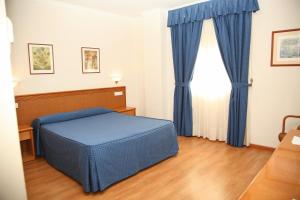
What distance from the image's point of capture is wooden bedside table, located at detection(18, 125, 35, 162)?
11.0 ft

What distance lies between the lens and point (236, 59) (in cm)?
375

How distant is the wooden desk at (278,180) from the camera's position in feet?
3.69

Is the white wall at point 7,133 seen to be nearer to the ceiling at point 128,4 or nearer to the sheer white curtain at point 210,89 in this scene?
the ceiling at point 128,4

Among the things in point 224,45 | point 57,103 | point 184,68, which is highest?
point 224,45

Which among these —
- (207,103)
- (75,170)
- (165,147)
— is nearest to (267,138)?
(207,103)

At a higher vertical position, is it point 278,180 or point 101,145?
point 278,180

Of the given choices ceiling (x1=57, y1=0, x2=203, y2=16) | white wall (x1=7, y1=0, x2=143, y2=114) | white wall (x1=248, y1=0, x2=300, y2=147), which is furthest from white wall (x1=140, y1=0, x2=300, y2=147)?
white wall (x1=7, y1=0, x2=143, y2=114)

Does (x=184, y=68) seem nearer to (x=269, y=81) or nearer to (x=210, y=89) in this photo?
(x=210, y=89)

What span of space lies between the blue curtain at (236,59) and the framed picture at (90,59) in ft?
7.82

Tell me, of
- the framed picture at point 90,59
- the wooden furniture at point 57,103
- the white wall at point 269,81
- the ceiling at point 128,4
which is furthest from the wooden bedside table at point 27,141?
the white wall at point 269,81

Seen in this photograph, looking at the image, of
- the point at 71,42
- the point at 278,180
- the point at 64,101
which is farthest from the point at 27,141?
the point at 278,180

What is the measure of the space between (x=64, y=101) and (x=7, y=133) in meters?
2.57

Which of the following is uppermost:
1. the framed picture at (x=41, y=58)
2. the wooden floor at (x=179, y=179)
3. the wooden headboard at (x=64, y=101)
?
the framed picture at (x=41, y=58)

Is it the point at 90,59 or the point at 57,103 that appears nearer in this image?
the point at 57,103
